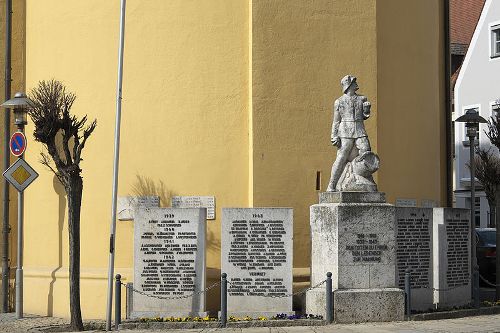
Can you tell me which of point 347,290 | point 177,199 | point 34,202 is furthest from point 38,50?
point 347,290

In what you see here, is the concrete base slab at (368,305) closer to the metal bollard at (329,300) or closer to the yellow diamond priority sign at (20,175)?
the metal bollard at (329,300)

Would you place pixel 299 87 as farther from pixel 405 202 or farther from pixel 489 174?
pixel 489 174

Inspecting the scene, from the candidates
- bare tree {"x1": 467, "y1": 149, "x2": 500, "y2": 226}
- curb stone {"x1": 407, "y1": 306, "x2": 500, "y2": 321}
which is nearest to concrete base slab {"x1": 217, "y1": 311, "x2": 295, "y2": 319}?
curb stone {"x1": 407, "y1": 306, "x2": 500, "y2": 321}

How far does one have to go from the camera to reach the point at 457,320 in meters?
16.4

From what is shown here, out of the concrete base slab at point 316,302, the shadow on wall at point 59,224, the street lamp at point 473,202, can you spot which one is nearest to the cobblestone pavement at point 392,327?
the concrete base slab at point 316,302

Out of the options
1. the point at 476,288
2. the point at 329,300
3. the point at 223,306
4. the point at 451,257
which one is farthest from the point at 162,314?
the point at 476,288

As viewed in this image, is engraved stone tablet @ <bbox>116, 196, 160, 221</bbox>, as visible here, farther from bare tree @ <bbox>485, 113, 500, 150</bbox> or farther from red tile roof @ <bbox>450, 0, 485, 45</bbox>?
red tile roof @ <bbox>450, 0, 485, 45</bbox>

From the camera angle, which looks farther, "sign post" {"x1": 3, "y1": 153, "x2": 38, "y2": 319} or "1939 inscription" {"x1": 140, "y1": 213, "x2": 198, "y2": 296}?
"sign post" {"x1": 3, "y1": 153, "x2": 38, "y2": 319}

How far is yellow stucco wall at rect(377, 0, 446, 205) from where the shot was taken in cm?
1992

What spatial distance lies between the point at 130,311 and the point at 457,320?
6049 mm

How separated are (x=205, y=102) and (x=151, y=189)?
6.95 feet

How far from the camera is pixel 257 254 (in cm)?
1642

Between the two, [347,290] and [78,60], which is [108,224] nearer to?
[78,60]

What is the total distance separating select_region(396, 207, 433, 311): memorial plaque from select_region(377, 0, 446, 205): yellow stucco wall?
2357 millimetres
